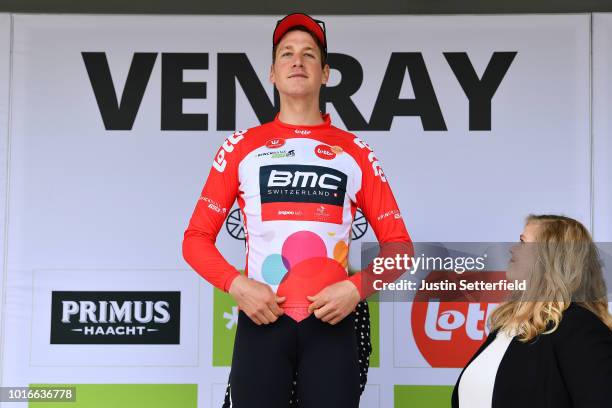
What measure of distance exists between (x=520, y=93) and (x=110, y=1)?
1.69 m

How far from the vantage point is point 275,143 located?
2.33m

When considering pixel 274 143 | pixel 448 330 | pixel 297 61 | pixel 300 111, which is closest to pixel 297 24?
pixel 297 61

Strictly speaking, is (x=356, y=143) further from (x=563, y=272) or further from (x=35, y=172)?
(x=35, y=172)

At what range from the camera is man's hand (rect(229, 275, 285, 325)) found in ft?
6.86

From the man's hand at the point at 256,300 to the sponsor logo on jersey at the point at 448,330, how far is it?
1.40m

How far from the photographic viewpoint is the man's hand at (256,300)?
2.09 metres

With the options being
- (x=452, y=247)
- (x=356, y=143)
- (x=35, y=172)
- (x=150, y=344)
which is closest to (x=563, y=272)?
(x=356, y=143)

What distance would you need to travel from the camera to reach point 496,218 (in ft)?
11.2

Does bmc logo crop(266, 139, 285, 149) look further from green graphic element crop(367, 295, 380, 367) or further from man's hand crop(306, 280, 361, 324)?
green graphic element crop(367, 295, 380, 367)

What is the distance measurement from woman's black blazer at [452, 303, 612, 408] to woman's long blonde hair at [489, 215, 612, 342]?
2 centimetres

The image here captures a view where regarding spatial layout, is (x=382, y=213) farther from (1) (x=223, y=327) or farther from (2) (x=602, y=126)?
(2) (x=602, y=126)

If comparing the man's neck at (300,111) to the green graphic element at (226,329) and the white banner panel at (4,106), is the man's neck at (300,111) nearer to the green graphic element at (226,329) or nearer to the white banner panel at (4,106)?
the green graphic element at (226,329)

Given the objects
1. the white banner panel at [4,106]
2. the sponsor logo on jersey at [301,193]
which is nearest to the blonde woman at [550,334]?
the sponsor logo on jersey at [301,193]
